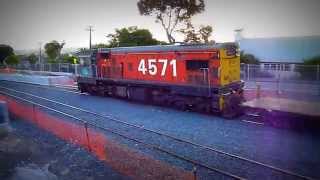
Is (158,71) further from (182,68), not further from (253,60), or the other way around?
(253,60)

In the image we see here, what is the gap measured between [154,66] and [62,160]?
913 cm

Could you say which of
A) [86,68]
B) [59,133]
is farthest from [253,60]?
[59,133]

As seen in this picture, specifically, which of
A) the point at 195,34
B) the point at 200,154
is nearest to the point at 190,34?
the point at 195,34

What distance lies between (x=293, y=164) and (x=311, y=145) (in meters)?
2.09

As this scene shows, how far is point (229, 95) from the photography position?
49.5 ft

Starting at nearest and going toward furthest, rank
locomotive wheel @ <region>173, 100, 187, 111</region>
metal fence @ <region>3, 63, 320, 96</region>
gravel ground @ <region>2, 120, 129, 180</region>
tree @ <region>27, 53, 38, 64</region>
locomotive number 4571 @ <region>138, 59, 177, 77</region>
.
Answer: gravel ground @ <region>2, 120, 129, 180</region>, locomotive wheel @ <region>173, 100, 187, 111</region>, metal fence @ <region>3, 63, 320, 96</region>, locomotive number 4571 @ <region>138, 59, 177, 77</region>, tree @ <region>27, 53, 38, 64</region>

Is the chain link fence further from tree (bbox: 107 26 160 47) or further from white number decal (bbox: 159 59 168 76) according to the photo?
tree (bbox: 107 26 160 47)

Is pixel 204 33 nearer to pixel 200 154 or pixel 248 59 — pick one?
pixel 248 59

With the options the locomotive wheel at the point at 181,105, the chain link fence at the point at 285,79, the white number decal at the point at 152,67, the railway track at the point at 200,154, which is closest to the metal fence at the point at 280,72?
the chain link fence at the point at 285,79

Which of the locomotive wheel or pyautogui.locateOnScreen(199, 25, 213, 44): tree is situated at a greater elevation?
pyautogui.locateOnScreen(199, 25, 213, 44): tree

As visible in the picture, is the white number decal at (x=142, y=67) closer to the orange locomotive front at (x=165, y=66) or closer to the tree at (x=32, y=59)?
the orange locomotive front at (x=165, y=66)

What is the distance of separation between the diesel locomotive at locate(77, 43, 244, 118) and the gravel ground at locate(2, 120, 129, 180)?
22.0 feet

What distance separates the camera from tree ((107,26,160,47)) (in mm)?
27484

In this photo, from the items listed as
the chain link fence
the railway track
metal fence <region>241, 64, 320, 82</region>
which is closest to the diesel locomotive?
the chain link fence
